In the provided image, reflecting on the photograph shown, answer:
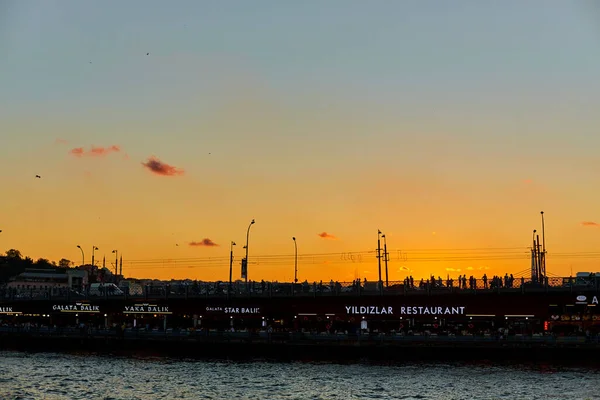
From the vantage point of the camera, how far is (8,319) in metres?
178

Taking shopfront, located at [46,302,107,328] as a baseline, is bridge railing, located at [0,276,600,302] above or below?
above

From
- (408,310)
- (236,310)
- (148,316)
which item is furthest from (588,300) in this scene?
(148,316)

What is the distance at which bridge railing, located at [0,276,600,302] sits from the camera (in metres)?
110

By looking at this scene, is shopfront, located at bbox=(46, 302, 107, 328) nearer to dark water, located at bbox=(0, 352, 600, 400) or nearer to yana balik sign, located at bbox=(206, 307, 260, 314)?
yana balik sign, located at bbox=(206, 307, 260, 314)

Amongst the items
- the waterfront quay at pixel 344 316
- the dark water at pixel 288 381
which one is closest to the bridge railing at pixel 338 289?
the waterfront quay at pixel 344 316

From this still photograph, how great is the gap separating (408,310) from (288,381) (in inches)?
1577

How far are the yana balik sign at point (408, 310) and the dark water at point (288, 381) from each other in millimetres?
22577

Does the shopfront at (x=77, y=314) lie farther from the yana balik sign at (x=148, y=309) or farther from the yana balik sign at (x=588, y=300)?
the yana balik sign at (x=588, y=300)

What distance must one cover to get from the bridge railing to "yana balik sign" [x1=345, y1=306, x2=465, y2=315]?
310 centimetres

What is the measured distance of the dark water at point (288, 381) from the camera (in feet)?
247

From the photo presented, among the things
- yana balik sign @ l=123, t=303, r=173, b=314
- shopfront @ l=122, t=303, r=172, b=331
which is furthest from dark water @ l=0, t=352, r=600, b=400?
yana balik sign @ l=123, t=303, r=173, b=314

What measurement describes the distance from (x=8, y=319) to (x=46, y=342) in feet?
158

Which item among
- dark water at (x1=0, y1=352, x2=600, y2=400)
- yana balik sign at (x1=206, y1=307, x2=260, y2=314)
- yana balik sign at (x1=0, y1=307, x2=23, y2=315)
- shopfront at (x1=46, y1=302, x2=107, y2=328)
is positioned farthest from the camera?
yana balik sign at (x1=0, y1=307, x2=23, y2=315)

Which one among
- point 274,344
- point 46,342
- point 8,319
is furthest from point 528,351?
point 8,319
